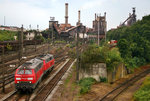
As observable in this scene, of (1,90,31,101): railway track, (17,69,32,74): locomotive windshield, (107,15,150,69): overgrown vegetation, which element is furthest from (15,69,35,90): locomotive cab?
(107,15,150,69): overgrown vegetation

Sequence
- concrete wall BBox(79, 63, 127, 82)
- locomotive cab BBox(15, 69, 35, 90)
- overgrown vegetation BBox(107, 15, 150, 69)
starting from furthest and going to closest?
1. overgrown vegetation BBox(107, 15, 150, 69)
2. concrete wall BBox(79, 63, 127, 82)
3. locomotive cab BBox(15, 69, 35, 90)

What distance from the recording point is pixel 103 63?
79.4ft

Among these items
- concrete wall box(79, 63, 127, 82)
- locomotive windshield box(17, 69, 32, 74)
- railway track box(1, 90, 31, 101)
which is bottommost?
railway track box(1, 90, 31, 101)

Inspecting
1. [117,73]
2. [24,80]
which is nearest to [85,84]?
[24,80]

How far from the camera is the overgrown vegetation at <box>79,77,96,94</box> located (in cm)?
1855

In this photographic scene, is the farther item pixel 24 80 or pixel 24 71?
pixel 24 71

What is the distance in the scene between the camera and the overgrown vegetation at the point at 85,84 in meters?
18.5

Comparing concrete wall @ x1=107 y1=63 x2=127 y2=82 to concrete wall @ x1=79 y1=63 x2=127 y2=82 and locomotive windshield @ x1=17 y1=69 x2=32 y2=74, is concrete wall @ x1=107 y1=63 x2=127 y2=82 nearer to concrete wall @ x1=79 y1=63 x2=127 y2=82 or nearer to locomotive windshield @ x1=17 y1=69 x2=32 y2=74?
concrete wall @ x1=79 y1=63 x2=127 y2=82

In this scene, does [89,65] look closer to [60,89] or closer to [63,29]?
[60,89]

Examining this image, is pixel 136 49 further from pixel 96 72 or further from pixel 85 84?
pixel 85 84

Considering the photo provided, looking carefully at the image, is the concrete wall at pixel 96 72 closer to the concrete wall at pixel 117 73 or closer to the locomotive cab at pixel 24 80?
the concrete wall at pixel 117 73

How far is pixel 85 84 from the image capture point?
69.9 feet

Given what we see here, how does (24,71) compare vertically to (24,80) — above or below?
above

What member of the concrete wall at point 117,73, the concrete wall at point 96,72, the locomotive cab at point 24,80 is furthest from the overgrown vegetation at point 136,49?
the locomotive cab at point 24,80
